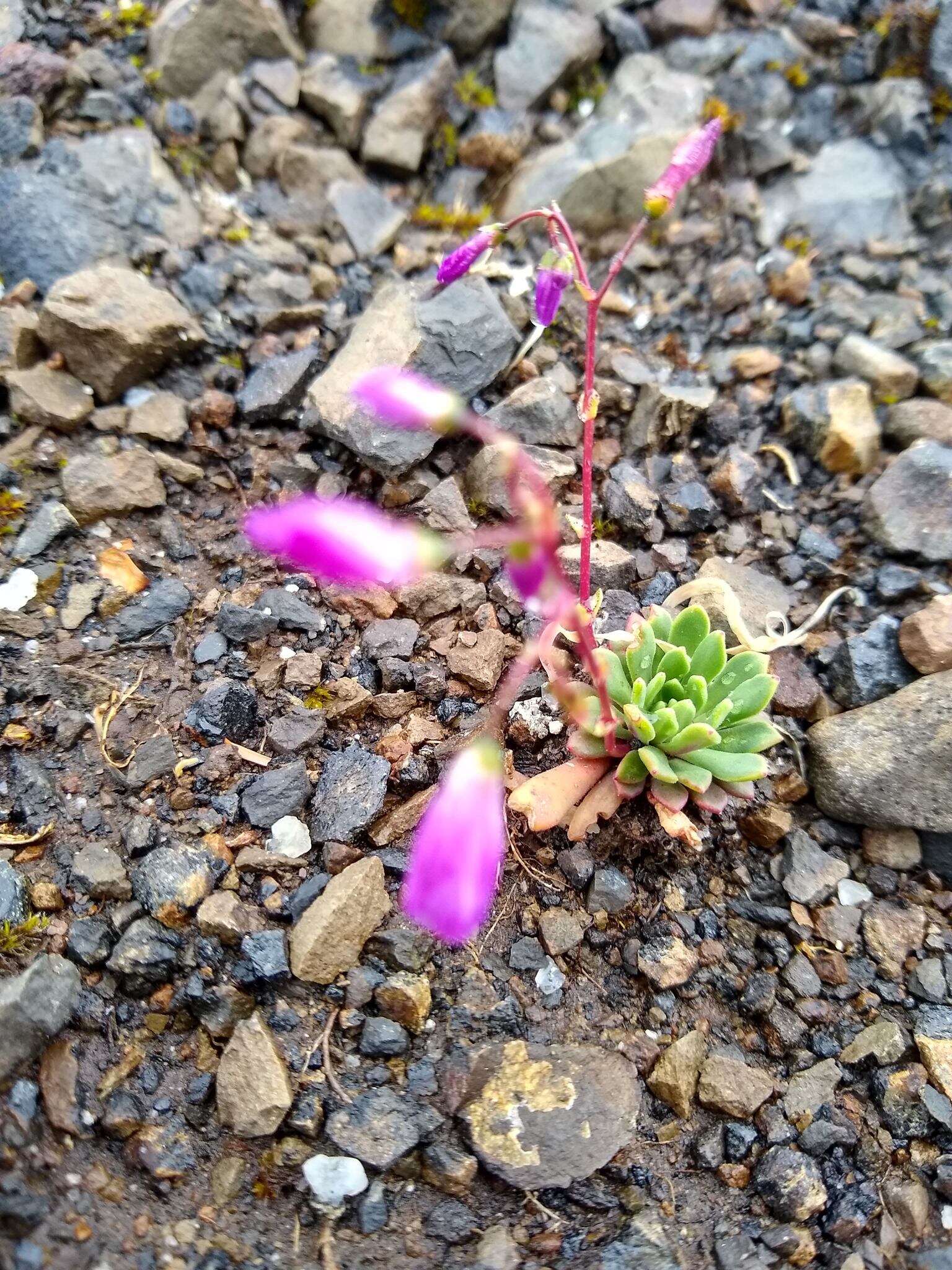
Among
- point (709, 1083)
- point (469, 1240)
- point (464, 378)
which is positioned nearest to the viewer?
point (469, 1240)

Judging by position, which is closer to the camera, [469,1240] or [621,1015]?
[469,1240]

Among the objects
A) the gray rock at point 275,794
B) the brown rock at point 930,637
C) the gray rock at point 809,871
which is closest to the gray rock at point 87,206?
the gray rock at point 275,794

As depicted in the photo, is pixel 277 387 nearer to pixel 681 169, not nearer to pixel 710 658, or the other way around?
pixel 681 169

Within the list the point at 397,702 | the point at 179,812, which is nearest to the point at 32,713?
the point at 179,812

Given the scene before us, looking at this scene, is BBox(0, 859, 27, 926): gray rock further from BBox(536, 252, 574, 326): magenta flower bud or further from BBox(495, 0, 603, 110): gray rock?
BBox(495, 0, 603, 110): gray rock

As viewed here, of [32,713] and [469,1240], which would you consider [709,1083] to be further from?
[32,713]

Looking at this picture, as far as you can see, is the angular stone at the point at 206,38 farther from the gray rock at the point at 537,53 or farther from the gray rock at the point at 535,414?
the gray rock at the point at 535,414

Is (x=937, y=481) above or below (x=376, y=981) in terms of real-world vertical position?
above

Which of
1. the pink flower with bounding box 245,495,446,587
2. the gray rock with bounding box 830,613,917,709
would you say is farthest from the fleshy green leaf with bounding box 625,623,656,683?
the pink flower with bounding box 245,495,446,587
